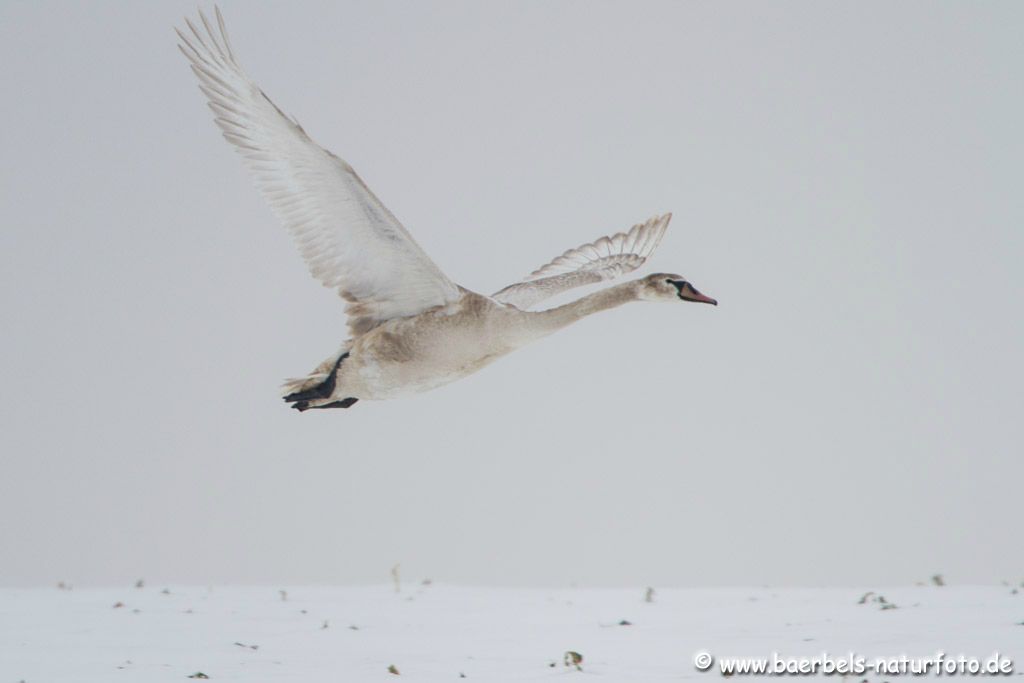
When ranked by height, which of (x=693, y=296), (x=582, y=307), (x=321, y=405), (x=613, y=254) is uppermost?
(x=613, y=254)

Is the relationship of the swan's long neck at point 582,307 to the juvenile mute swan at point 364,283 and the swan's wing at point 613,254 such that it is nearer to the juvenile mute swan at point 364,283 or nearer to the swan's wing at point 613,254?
the juvenile mute swan at point 364,283

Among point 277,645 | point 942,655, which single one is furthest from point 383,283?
point 942,655

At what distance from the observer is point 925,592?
35.2ft

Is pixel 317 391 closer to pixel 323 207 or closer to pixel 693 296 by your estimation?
pixel 323 207

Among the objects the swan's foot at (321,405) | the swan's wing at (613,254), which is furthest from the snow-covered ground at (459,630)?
the swan's wing at (613,254)

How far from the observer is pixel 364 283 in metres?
8.29

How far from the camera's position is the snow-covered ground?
835cm

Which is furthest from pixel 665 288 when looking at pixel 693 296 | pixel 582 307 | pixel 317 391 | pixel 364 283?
pixel 317 391

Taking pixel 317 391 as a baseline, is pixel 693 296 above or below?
above

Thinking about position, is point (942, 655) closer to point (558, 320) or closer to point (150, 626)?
point (558, 320)

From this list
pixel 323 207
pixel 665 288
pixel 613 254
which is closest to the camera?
pixel 323 207

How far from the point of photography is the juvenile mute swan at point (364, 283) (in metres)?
7.72

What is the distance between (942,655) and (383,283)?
4.08 m

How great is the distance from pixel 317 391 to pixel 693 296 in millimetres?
2370
